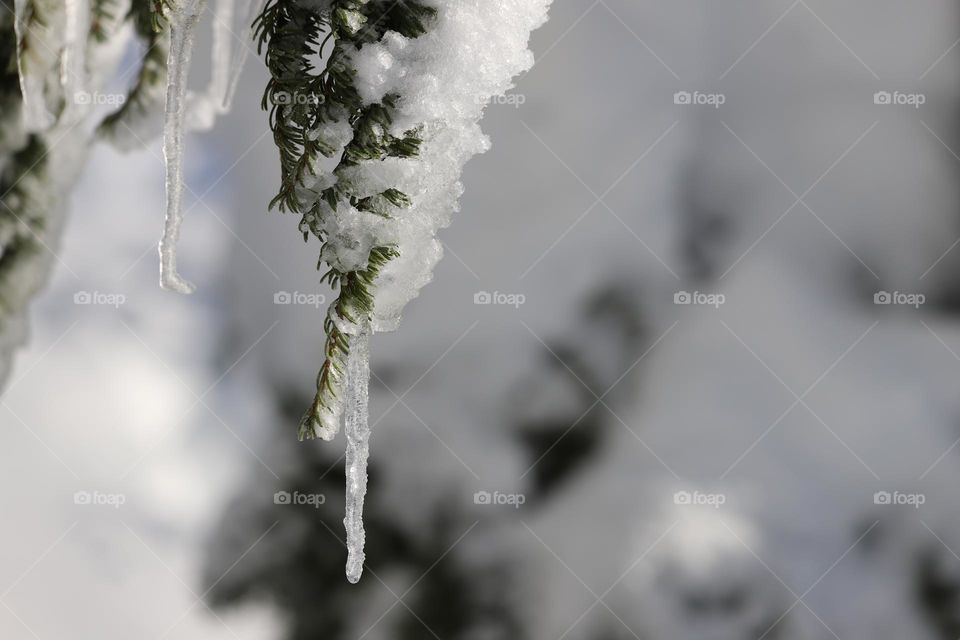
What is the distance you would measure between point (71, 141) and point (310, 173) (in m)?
1.95

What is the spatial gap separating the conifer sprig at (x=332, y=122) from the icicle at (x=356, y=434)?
0.04m

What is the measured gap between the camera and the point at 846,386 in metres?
4.41

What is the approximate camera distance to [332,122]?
2.26 feet

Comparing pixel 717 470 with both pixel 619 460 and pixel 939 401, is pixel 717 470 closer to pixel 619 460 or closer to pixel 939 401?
pixel 619 460

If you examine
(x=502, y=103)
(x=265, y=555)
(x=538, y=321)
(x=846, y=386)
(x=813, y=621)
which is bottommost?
(x=265, y=555)

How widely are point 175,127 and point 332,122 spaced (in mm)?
429

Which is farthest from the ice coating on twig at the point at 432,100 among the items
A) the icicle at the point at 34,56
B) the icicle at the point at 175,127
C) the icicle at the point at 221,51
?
the icicle at the point at 34,56

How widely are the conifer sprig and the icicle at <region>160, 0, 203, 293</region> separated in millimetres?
193

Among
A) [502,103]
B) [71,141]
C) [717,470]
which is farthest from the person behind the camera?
[717,470]

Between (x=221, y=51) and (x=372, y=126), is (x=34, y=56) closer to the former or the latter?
(x=221, y=51)

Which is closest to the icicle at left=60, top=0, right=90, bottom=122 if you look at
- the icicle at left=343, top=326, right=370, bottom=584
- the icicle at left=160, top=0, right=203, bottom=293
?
the icicle at left=160, top=0, right=203, bottom=293

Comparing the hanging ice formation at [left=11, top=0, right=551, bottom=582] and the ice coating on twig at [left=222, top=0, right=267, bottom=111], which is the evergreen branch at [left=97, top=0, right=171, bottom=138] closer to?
the ice coating on twig at [left=222, top=0, right=267, bottom=111]

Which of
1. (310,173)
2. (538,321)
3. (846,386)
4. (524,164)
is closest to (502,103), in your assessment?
(524,164)

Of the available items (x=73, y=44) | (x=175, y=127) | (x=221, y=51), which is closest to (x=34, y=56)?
(x=73, y=44)
